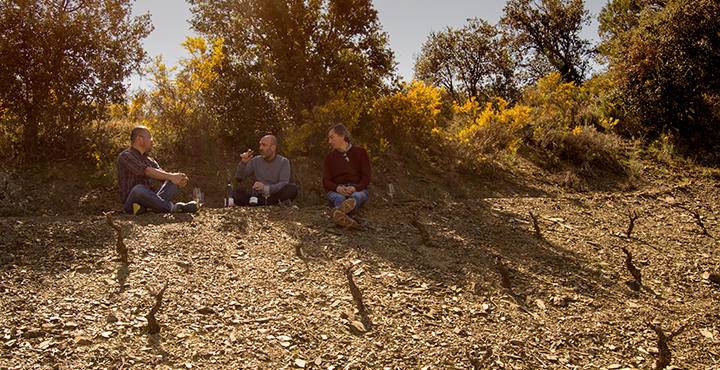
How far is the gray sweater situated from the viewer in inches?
233

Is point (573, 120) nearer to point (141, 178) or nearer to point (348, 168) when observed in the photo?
point (348, 168)

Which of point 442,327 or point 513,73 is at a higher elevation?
point 513,73

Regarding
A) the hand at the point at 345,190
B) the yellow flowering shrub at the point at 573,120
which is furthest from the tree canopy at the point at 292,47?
the yellow flowering shrub at the point at 573,120

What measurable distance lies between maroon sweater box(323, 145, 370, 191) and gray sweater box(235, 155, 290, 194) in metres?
0.72

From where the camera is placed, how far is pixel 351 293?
10.9ft

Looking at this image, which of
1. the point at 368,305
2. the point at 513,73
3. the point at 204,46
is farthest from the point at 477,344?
the point at 513,73

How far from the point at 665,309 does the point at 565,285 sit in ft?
2.45

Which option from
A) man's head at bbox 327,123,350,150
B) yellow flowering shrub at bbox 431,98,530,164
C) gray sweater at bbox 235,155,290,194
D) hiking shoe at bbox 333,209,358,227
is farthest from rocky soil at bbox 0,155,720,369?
yellow flowering shrub at bbox 431,98,530,164

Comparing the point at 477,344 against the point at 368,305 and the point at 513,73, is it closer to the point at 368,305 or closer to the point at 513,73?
the point at 368,305

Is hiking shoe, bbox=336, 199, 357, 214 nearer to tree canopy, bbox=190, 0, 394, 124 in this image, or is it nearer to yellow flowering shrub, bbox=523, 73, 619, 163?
tree canopy, bbox=190, 0, 394, 124

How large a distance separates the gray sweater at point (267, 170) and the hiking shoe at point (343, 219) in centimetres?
140

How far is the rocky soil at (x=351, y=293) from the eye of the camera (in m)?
2.59

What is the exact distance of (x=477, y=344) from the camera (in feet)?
9.27

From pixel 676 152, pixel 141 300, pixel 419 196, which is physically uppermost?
pixel 676 152
